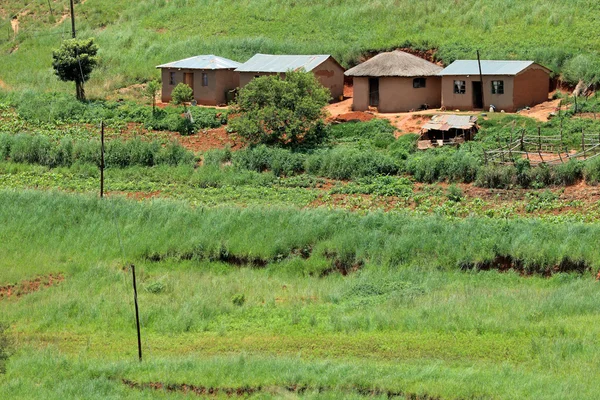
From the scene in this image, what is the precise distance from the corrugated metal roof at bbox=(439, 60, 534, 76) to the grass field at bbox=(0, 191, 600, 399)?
1487 centimetres

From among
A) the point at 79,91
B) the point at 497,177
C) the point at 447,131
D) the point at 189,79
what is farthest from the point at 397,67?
the point at 79,91

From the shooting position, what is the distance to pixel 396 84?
4619 cm

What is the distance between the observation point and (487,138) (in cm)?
3969

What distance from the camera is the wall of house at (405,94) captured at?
152 feet

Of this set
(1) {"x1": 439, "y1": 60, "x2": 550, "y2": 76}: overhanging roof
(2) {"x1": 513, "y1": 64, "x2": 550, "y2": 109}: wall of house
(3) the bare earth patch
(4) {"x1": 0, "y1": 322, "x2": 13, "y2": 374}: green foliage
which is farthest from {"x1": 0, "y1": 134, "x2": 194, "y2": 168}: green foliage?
(4) {"x1": 0, "y1": 322, "x2": 13, "y2": 374}: green foliage

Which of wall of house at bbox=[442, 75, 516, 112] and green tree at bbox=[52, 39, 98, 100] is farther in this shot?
green tree at bbox=[52, 39, 98, 100]

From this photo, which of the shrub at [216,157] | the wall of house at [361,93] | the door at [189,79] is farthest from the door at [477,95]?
the door at [189,79]

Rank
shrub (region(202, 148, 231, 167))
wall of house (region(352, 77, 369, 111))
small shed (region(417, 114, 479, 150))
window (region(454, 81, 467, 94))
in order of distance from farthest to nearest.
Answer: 1. wall of house (region(352, 77, 369, 111))
2. window (region(454, 81, 467, 94))
3. shrub (region(202, 148, 231, 167))
4. small shed (region(417, 114, 479, 150))

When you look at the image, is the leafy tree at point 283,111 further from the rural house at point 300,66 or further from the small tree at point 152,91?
the small tree at point 152,91

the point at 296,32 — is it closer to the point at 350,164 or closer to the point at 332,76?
the point at 332,76

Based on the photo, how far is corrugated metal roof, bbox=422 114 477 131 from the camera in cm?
4066

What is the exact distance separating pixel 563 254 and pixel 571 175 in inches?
279

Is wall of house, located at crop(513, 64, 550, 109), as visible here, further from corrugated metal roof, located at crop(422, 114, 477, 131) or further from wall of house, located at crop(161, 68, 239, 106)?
wall of house, located at crop(161, 68, 239, 106)

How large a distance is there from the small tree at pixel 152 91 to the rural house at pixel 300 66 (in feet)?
13.0
